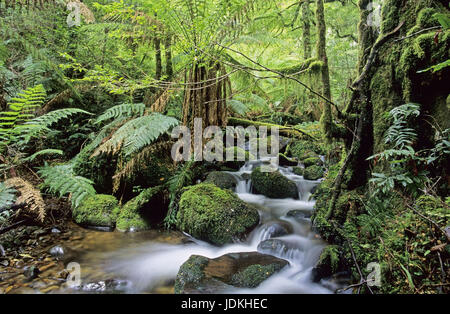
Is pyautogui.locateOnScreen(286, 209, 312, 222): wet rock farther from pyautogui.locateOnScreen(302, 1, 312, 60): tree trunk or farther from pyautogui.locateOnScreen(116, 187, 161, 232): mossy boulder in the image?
pyautogui.locateOnScreen(302, 1, 312, 60): tree trunk

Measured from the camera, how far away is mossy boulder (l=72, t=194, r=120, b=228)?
10.9 ft

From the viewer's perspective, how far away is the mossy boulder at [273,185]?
3.99 metres

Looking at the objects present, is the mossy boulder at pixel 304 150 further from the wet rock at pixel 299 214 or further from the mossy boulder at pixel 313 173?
the wet rock at pixel 299 214

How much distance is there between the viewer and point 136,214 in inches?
136

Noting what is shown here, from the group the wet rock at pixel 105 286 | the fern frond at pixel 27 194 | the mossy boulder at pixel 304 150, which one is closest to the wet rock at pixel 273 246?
the wet rock at pixel 105 286

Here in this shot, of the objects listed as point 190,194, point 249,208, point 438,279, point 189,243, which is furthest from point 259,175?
point 438,279

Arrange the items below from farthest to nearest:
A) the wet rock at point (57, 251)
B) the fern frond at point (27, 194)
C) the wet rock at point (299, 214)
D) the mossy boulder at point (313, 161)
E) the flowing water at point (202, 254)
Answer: the mossy boulder at point (313, 161) < the wet rock at point (299, 214) < the wet rock at point (57, 251) < the fern frond at point (27, 194) < the flowing water at point (202, 254)

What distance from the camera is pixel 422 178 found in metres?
1.73

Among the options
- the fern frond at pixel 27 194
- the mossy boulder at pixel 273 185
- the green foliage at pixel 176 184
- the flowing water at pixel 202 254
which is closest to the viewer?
the flowing water at pixel 202 254

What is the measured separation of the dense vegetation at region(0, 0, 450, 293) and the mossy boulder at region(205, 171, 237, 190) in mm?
29

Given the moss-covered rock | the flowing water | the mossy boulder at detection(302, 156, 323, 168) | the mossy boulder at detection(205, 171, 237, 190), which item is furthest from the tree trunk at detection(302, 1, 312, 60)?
the flowing water

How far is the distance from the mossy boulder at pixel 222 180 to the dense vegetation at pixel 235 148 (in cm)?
3

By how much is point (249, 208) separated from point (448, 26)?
8.43 feet

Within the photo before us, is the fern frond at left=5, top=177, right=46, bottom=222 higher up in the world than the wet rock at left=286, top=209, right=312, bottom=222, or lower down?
higher up
